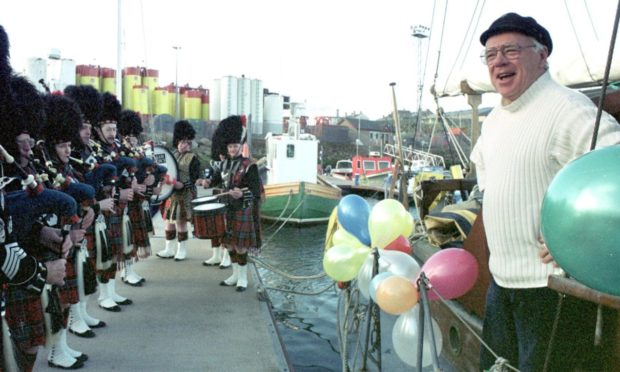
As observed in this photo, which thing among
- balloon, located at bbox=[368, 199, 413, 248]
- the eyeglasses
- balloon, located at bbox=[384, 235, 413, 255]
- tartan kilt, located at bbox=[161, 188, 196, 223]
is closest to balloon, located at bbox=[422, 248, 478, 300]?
balloon, located at bbox=[368, 199, 413, 248]

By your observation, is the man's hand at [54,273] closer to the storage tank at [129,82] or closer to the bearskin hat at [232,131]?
the bearskin hat at [232,131]

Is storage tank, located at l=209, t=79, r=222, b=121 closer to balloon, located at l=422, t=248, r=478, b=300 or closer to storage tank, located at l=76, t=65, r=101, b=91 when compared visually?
storage tank, located at l=76, t=65, r=101, b=91

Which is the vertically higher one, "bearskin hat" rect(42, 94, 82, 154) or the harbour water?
"bearskin hat" rect(42, 94, 82, 154)

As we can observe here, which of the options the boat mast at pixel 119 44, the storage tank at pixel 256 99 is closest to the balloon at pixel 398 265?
the boat mast at pixel 119 44

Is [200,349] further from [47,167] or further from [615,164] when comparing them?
[615,164]

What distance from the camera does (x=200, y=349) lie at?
3605 mm

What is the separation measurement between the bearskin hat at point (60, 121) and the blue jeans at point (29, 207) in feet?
2.88

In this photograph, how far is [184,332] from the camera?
3957 mm

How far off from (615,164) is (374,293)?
1491 mm

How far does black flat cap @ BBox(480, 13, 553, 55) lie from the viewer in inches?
77.5

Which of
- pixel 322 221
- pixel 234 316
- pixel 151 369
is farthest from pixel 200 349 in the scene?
pixel 322 221

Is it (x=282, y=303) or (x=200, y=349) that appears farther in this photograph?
(x=282, y=303)

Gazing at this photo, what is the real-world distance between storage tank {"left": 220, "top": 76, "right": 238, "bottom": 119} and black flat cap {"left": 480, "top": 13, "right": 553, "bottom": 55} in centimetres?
2516

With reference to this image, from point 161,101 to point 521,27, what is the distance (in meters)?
27.5
